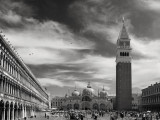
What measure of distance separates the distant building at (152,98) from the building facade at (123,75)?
594 cm

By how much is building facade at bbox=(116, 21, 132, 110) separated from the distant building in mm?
5942

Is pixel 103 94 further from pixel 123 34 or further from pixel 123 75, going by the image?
pixel 123 75

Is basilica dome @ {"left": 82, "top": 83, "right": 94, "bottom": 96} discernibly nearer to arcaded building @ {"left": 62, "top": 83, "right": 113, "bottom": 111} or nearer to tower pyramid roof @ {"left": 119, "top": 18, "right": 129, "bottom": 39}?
arcaded building @ {"left": 62, "top": 83, "right": 113, "bottom": 111}

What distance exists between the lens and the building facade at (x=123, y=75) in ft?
373

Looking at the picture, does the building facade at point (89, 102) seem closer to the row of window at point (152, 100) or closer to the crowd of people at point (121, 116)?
the row of window at point (152, 100)

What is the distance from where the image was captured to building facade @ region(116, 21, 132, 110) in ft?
373

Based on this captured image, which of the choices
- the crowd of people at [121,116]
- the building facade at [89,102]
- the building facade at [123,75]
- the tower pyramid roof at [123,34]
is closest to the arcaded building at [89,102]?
the building facade at [89,102]

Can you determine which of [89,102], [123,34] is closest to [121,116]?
[123,34]

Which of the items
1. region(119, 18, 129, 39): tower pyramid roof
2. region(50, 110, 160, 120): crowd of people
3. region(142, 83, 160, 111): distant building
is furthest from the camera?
region(119, 18, 129, 39): tower pyramid roof

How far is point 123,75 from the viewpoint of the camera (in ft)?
381

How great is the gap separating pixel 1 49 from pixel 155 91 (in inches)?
2838

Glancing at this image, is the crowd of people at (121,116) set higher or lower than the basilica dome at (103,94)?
lower

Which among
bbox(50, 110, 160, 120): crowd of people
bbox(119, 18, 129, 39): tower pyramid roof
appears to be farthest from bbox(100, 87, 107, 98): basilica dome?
bbox(50, 110, 160, 120): crowd of people

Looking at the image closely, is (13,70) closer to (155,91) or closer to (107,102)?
(155,91)
